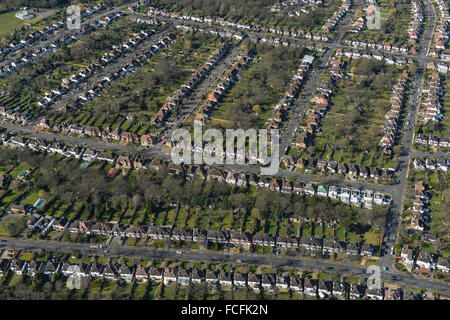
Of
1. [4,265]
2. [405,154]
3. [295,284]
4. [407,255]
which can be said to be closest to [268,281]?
[295,284]

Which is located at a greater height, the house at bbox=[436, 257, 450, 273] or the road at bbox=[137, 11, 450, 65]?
the road at bbox=[137, 11, 450, 65]

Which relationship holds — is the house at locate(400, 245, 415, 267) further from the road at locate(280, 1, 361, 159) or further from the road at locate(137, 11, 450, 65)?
the road at locate(137, 11, 450, 65)

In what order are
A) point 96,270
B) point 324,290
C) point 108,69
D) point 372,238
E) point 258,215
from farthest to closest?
1. point 108,69
2. point 258,215
3. point 372,238
4. point 96,270
5. point 324,290

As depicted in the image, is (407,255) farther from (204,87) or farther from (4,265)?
(204,87)

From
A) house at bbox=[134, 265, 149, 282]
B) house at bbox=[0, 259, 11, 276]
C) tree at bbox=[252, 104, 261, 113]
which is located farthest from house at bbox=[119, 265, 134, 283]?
tree at bbox=[252, 104, 261, 113]

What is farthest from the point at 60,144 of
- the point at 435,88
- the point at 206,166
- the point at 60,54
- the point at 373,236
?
the point at 435,88

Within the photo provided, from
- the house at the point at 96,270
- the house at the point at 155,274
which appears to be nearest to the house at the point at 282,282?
the house at the point at 155,274

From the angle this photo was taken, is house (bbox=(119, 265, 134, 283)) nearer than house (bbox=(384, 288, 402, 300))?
No

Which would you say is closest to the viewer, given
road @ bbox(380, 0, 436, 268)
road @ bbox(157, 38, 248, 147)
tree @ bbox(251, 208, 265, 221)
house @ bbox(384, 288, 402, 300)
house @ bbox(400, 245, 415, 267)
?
house @ bbox(384, 288, 402, 300)
